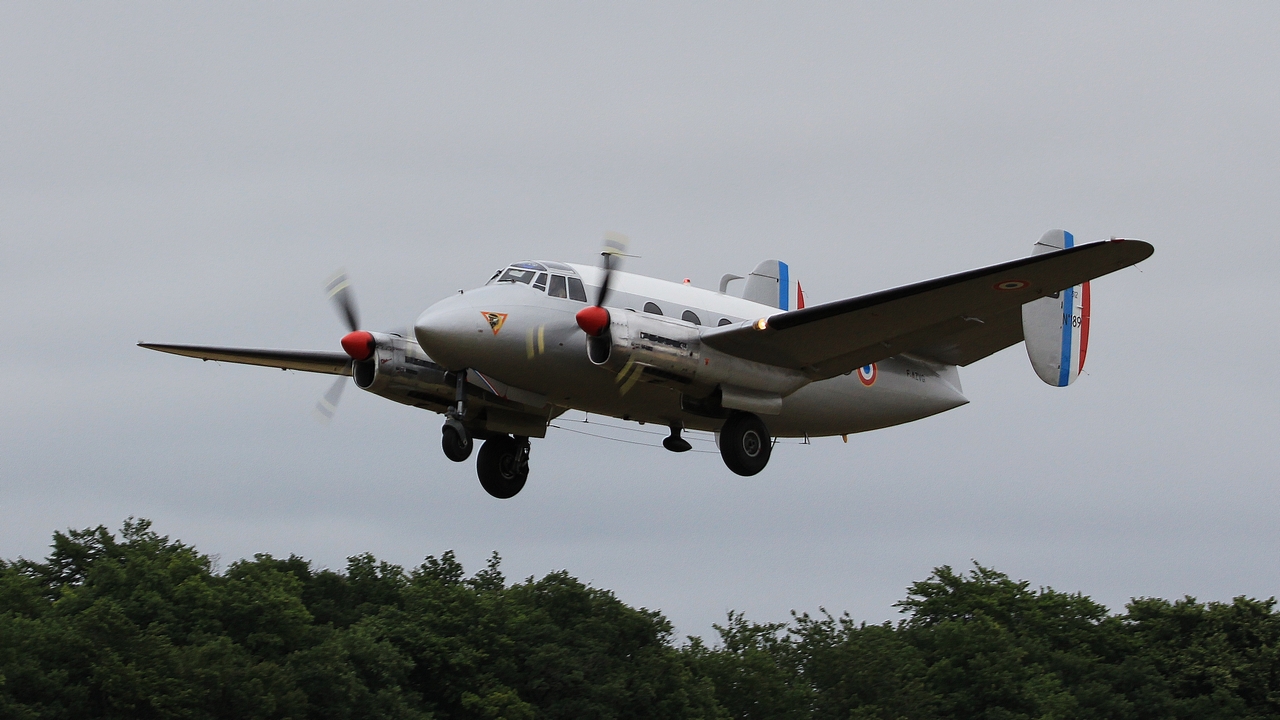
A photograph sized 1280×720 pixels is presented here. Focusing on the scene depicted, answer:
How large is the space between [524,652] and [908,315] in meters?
27.6

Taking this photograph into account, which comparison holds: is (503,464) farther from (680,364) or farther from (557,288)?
(680,364)

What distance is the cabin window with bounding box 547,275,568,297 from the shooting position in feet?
85.7

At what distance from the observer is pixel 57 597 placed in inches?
2056

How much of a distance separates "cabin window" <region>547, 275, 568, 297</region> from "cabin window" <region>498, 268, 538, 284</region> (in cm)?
36

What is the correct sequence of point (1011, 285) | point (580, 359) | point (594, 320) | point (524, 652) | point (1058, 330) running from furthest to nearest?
point (524, 652), point (1058, 330), point (580, 359), point (1011, 285), point (594, 320)

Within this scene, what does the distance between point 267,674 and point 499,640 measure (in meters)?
8.27

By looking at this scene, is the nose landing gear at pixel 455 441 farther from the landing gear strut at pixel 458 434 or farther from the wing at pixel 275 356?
the wing at pixel 275 356

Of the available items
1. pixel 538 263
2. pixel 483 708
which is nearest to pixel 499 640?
pixel 483 708

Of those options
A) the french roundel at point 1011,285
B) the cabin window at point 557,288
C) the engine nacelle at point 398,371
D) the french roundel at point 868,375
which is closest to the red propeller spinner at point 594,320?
the cabin window at point 557,288

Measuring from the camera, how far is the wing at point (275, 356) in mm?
29109

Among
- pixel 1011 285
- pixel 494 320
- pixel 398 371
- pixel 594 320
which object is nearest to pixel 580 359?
pixel 594 320

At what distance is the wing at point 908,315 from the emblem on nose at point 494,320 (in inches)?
128

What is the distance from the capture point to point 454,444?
2647 cm

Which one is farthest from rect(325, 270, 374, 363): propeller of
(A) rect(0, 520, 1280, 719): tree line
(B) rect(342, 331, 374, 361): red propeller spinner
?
(A) rect(0, 520, 1280, 719): tree line
